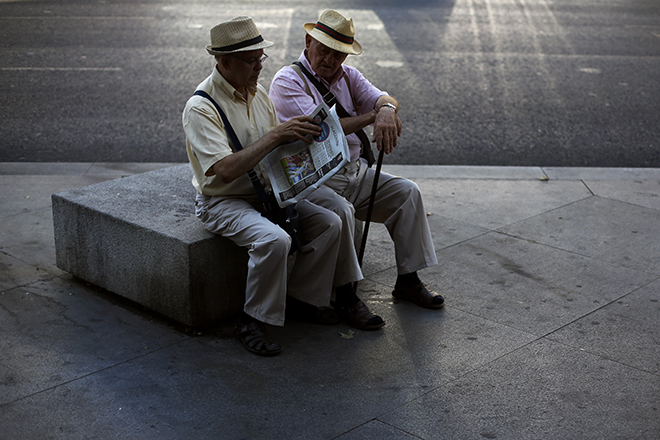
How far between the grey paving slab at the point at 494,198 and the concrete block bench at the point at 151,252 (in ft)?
7.50

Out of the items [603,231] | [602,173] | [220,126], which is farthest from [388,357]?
[602,173]

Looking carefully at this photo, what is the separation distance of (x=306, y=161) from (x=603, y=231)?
2721mm

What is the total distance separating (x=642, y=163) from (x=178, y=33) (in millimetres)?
7380

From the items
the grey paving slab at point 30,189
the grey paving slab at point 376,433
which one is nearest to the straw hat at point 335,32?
the grey paving slab at point 376,433

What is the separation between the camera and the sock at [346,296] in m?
3.97

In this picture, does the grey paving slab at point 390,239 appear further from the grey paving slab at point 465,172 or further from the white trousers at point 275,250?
the grey paving slab at point 465,172

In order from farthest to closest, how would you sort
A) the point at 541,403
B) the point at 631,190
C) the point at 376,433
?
the point at 631,190
the point at 541,403
the point at 376,433

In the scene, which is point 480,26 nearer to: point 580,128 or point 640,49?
point 640,49

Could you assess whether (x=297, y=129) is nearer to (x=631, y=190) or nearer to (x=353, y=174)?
(x=353, y=174)

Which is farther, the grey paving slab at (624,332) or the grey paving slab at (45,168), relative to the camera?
the grey paving slab at (45,168)

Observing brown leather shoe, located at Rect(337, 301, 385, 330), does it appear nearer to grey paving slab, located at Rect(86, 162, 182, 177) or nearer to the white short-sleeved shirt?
the white short-sleeved shirt

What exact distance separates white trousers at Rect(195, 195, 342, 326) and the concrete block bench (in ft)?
0.52

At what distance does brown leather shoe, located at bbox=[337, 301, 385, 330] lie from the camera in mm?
3865

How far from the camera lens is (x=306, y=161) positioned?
3723mm
